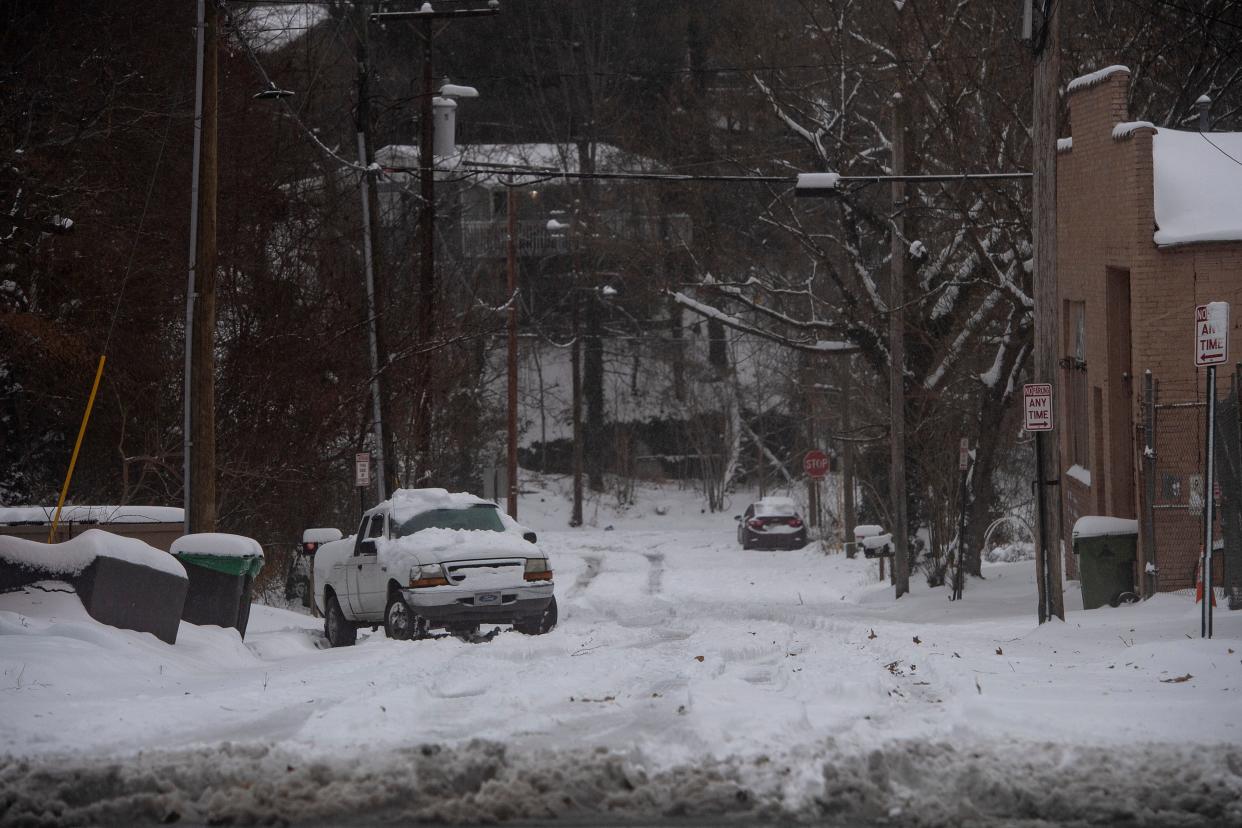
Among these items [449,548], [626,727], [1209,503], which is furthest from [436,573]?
[1209,503]

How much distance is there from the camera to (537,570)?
1730 cm

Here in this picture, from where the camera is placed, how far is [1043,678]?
11383 mm

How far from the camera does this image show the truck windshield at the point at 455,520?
18.2m

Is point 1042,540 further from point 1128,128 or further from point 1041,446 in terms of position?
point 1128,128

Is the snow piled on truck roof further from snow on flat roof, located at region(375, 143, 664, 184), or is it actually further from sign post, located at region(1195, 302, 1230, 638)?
snow on flat roof, located at region(375, 143, 664, 184)

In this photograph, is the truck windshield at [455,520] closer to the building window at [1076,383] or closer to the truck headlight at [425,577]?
the truck headlight at [425,577]

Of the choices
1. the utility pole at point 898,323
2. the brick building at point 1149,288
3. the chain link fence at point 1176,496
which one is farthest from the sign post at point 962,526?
the chain link fence at point 1176,496

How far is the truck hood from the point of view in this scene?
16.8 meters

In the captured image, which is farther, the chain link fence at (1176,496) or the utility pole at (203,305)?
the utility pole at (203,305)

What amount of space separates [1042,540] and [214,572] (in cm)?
917

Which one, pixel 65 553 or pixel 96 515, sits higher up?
pixel 96 515

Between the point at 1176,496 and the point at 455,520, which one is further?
the point at 455,520

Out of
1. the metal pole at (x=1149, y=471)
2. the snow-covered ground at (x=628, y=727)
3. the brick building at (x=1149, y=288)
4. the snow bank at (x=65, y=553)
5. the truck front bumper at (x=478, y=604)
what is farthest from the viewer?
the brick building at (x=1149, y=288)

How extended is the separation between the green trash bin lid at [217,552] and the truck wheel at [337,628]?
3.40 meters
